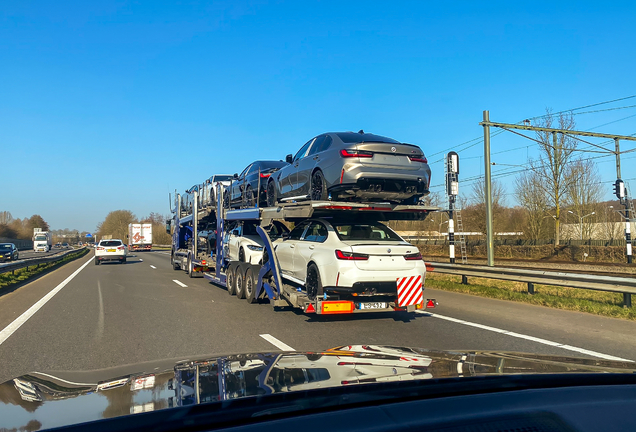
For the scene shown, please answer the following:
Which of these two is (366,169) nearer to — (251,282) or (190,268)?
(251,282)

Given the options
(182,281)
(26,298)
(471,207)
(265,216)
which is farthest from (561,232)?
(26,298)

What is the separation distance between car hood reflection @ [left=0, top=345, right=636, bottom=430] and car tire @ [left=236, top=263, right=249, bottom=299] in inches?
351

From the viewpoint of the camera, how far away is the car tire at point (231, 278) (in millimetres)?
13229

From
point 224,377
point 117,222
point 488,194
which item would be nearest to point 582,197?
point 488,194

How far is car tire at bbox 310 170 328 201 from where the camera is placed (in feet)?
31.3

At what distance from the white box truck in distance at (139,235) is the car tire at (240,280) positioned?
156 ft

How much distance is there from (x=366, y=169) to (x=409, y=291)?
2.28 meters

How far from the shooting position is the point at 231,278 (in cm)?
1345

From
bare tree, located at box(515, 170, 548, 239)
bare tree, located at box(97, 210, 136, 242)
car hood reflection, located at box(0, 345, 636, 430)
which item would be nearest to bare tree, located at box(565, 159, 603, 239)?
bare tree, located at box(515, 170, 548, 239)

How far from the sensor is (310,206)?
8.77 meters

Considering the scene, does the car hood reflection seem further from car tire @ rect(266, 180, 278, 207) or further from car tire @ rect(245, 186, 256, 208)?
car tire @ rect(245, 186, 256, 208)

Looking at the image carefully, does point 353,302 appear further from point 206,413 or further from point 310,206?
point 206,413

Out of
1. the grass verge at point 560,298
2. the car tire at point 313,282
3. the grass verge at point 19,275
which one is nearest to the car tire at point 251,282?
the car tire at point 313,282

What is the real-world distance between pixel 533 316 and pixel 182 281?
12.3m
